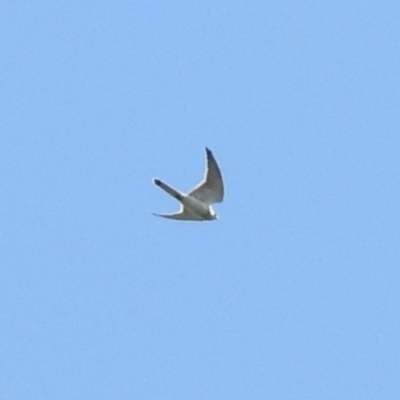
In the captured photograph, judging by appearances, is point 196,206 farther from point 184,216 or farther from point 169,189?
point 169,189

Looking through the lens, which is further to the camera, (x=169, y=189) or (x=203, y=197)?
(x=203, y=197)

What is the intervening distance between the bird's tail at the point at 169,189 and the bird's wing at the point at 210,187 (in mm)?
320

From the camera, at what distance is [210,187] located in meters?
31.7

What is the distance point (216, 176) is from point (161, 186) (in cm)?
130

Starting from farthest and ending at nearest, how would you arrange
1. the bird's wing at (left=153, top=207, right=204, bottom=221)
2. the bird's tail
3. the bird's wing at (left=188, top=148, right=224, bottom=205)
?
the bird's wing at (left=153, top=207, right=204, bottom=221) < the bird's wing at (left=188, top=148, right=224, bottom=205) < the bird's tail

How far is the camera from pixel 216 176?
3136cm

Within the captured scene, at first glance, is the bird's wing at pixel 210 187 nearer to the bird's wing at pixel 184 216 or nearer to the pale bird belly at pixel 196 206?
the pale bird belly at pixel 196 206

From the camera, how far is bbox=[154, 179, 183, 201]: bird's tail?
3044cm

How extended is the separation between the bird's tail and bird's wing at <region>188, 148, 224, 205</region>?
320 mm

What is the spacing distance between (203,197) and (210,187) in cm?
28

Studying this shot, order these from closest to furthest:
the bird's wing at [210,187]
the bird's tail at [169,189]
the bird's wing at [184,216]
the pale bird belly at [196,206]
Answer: the bird's tail at [169,189] → the bird's wing at [210,187] → the pale bird belly at [196,206] → the bird's wing at [184,216]

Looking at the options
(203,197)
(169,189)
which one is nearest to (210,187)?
(203,197)

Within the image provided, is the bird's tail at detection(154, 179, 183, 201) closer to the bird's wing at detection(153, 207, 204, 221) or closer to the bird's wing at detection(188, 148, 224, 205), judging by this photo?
the bird's wing at detection(188, 148, 224, 205)

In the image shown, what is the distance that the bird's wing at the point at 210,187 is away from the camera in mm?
31197
